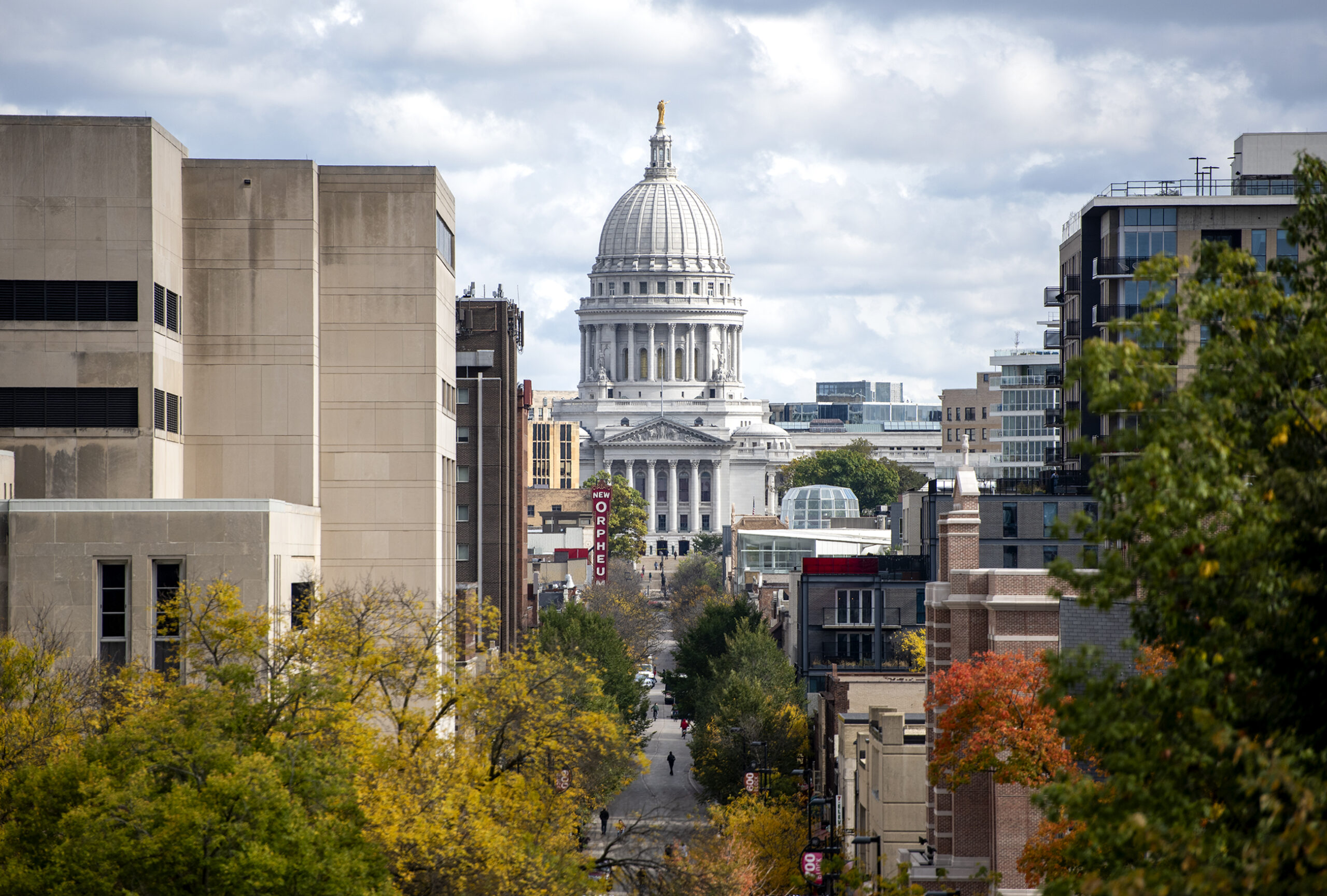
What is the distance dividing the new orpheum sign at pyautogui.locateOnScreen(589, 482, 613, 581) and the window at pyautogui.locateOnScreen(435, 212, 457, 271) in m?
90.1

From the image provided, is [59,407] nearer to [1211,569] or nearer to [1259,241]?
[1211,569]

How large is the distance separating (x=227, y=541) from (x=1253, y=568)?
31.8m

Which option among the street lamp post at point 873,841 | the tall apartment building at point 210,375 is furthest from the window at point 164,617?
the street lamp post at point 873,841

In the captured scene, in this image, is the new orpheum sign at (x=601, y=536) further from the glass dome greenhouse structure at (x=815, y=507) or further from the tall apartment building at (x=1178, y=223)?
the tall apartment building at (x=1178, y=223)

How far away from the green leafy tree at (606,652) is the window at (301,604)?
27179 mm

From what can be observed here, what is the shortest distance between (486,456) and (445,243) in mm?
21252

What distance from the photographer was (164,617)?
43.8 m

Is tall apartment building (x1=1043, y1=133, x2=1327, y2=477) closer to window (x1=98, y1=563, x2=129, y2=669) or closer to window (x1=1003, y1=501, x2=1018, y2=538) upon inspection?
window (x1=1003, y1=501, x2=1018, y2=538)

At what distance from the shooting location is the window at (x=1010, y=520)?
258 feet

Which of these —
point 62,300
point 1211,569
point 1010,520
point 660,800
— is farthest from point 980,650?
point 660,800

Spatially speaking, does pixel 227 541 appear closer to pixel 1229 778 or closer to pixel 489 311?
pixel 1229 778

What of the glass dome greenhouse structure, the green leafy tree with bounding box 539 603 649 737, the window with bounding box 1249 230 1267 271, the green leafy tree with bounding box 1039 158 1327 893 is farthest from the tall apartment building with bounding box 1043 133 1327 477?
the glass dome greenhouse structure

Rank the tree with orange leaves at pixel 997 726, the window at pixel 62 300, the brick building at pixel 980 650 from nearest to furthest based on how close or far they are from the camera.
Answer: the tree with orange leaves at pixel 997 726
the brick building at pixel 980 650
the window at pixel 62 300

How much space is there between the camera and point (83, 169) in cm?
5112
